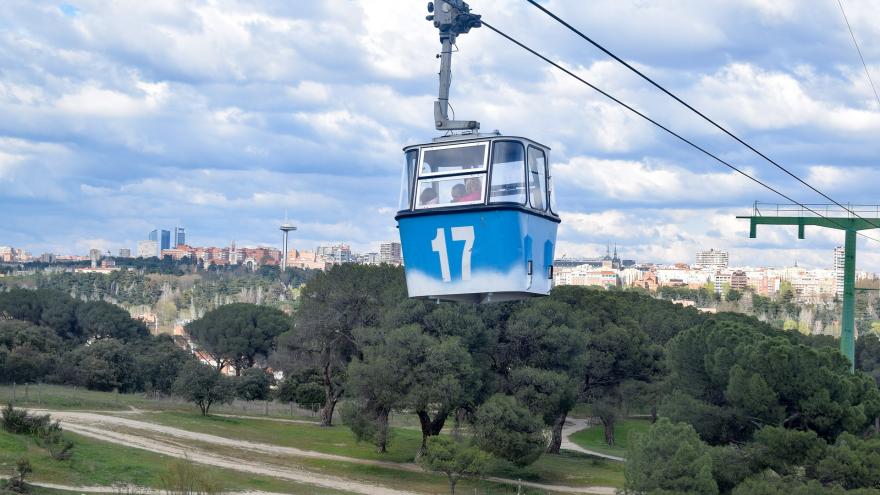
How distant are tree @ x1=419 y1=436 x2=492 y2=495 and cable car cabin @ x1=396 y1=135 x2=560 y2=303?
92.0 feet

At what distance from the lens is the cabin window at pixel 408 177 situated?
1741 cm

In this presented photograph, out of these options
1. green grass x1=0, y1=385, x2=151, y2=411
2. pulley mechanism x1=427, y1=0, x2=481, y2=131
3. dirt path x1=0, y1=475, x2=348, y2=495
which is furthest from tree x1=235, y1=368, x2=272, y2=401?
pulley mechanism x1=427, y1=0, x2=481, y2=131

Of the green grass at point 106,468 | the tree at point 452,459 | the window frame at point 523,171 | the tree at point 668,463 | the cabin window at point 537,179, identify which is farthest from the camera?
the tree at point 452,459

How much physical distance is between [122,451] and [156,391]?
35.5 meters

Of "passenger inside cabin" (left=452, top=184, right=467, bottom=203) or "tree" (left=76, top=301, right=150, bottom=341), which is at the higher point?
"passenger inside cabin" (left=452, top=184, right=467, bottom=203)

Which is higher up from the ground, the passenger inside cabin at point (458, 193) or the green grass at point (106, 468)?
the passenger inside cabin at point (458, 193)

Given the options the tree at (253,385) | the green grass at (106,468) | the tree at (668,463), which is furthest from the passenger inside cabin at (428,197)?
the tree at (253,385)

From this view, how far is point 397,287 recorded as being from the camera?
208ft

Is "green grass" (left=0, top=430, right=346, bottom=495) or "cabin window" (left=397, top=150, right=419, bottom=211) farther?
"green grass" (left=0, top=430, right=346, bottom=495)

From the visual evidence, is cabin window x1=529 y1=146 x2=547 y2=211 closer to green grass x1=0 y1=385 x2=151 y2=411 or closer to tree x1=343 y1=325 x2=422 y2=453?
tree x1=343 y1=325 x2=422 y2=453

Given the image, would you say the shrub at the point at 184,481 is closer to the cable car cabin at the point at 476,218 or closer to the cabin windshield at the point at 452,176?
the cable car cabin at the point at 476,218

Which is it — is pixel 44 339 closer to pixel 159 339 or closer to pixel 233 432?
pixel 159 339

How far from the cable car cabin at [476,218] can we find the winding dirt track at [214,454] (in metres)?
28.5

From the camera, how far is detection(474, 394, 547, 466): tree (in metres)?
48.8
